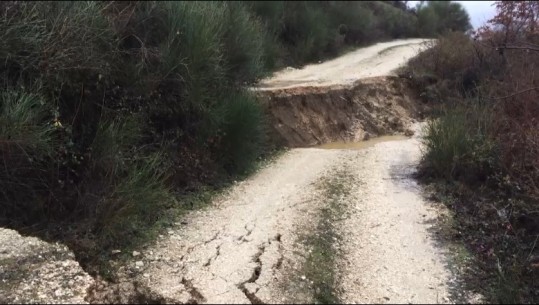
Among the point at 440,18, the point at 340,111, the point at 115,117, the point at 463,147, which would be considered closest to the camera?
the point at 115,117

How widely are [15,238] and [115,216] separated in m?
0.95

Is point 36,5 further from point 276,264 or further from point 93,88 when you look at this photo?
point 276,264

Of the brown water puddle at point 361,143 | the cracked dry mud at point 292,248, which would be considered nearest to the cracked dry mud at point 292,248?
the cracked dry mud at point 292,248

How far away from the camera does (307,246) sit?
16.4 ft

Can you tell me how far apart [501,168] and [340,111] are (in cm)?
536

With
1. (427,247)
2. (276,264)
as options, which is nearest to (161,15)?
(276,264)

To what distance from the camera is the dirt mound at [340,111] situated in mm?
10117

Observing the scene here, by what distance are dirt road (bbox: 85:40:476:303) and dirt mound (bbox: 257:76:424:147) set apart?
2.42m

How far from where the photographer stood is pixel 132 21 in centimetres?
751

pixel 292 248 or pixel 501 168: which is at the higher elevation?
pixel 501 168

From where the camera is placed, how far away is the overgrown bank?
456 cm

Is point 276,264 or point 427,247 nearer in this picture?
point 276,264

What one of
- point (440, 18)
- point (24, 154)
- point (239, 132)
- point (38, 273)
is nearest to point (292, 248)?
point (38, 273)

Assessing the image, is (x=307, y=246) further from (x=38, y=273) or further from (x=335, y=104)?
(x=335, y=104)
